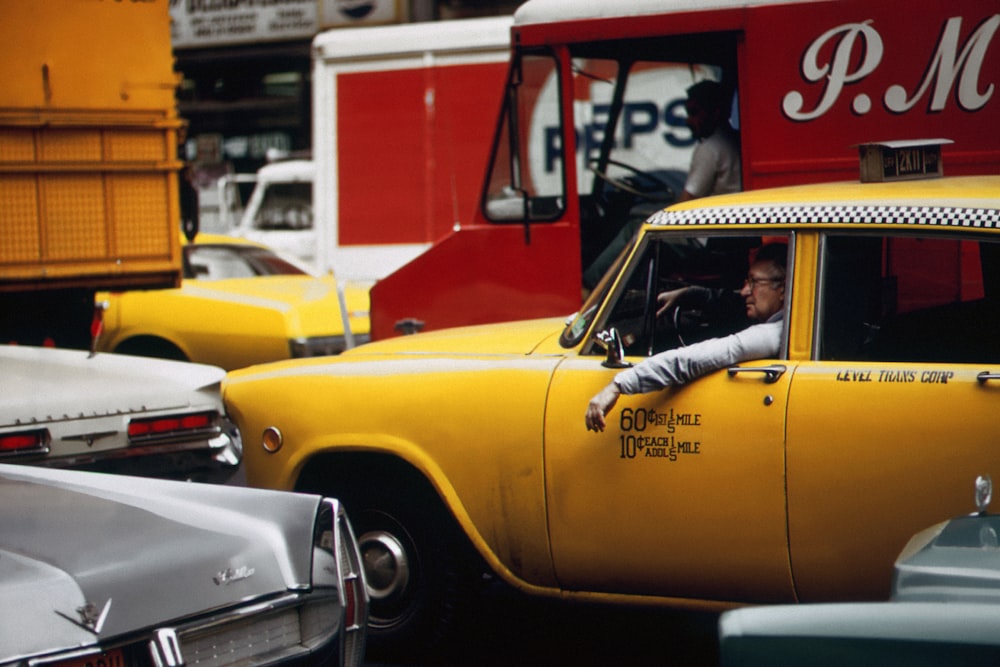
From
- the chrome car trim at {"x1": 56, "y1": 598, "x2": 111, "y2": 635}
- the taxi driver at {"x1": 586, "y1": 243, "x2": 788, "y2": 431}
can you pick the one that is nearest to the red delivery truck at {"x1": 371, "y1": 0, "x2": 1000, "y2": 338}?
the taxi driver at {"x1": 586, "y1": 243, "x2": 788, "y2": 431}

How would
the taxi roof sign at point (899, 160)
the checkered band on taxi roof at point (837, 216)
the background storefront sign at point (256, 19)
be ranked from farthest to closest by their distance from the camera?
1. the background storefront sign at point (256, 19)
2. the taxi roof sign at point (899, 160)
3. the checkered band on taxi roof at point (837, 216)

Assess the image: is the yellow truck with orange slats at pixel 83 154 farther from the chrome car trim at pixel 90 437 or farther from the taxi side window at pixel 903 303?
the taxi side window at pixel 903 303

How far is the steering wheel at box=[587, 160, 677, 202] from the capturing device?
8562 mm

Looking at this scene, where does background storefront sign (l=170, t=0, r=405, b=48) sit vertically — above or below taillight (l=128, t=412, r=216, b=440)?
above

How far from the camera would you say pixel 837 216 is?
477 centimetres

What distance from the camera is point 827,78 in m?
7.54

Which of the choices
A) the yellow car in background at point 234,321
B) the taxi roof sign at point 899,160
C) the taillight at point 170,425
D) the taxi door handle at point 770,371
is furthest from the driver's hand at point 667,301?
the yellow car in background at point 234,321

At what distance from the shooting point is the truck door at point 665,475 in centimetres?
473

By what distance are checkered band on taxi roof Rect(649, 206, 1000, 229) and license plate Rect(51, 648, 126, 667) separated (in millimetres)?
A: 2503

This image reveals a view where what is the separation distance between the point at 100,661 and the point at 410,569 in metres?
2.28

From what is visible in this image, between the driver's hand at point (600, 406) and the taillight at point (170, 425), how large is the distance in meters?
2.30

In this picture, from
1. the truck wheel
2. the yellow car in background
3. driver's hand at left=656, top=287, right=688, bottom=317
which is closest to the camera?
driver's hand at left=656, top=287, right=688, bottom=317

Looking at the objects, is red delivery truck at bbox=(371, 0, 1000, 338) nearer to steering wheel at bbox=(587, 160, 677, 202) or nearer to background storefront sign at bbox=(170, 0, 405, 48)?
steering wheel at bbox=(587, 160, 677, 202)

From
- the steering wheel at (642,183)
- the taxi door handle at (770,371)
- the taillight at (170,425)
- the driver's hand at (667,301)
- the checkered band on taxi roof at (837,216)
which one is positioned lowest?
the taillight at (170,425)
